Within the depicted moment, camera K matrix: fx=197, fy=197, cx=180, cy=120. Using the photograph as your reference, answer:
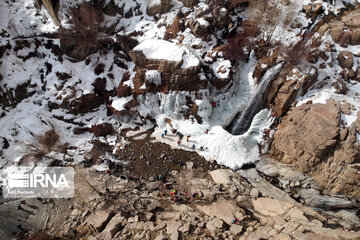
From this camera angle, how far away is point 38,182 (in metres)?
16.6

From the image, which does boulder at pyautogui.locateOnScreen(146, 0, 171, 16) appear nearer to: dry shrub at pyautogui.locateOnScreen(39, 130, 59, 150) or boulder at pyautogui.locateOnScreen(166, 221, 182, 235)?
dry shrub at pyautogui.locateOnScreen(39, 130, 59, 150)

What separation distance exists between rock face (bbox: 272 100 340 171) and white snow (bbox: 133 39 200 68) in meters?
9.88

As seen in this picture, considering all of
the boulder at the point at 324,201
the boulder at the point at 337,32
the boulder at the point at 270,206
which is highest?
the boulder at the point at 337,32

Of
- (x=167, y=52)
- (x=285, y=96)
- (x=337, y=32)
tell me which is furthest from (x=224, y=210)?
(x=337, y=32)

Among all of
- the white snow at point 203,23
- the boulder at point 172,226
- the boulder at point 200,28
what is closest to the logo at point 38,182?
the boulder at point 172,226

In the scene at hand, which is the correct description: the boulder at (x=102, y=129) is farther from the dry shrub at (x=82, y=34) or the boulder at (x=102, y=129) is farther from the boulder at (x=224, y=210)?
the boulder at (x=224, y=210)

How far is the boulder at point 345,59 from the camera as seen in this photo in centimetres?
1770

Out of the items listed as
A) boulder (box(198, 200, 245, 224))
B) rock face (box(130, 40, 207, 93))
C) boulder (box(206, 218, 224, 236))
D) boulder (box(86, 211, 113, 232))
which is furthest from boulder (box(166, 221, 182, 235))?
rock face (box(130, 40, 207, 93))

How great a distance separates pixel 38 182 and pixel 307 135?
22538mm

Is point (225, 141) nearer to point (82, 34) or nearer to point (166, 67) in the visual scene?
point (166, 67)

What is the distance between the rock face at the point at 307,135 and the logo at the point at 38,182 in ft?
58.7

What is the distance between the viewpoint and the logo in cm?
1574

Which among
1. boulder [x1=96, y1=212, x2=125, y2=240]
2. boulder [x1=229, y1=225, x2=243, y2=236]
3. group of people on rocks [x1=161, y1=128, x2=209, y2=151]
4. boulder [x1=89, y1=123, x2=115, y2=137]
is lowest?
boulder [x1=229, y1=225, x2=243, y2=236]

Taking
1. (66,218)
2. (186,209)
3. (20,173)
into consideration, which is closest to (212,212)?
(186,209)
